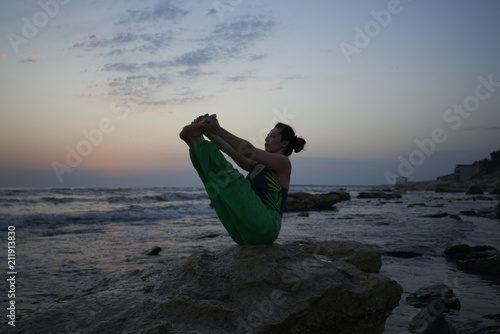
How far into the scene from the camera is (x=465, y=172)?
89.6 metres

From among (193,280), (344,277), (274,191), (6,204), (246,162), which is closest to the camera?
(193,280)

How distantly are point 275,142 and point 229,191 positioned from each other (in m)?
1.24

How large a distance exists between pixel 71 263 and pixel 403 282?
6849mm

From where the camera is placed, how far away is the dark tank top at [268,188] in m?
4.05

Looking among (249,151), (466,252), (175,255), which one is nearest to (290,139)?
(249,151)

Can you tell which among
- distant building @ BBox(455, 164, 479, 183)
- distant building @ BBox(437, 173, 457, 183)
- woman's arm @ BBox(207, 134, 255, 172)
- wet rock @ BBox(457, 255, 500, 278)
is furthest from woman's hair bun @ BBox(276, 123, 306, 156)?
distant building @ BBox(437, 173, 457, 183)

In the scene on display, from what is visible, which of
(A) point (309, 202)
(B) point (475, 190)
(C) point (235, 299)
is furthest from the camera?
(B) point (475, 190)

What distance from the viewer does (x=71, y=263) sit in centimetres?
782

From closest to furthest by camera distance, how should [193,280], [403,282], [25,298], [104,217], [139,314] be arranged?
[139,314], [193,280], [25,298], [403,282], [104,217]

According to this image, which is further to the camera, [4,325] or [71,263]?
[71,263]

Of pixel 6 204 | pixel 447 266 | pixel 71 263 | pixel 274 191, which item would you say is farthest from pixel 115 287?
pixel 6 204

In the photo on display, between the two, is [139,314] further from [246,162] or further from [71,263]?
[71,263]

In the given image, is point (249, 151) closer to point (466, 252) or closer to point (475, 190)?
point (466, 252)

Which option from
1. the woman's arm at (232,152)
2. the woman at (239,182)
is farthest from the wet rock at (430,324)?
the woman's arm at (232,152)
